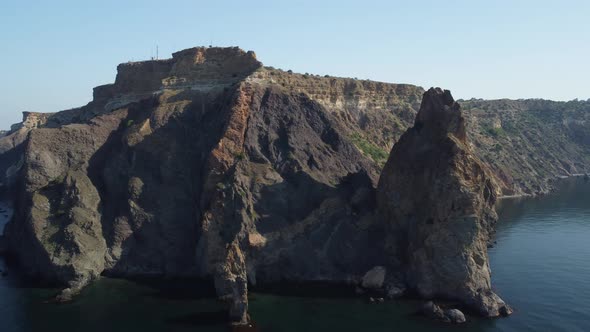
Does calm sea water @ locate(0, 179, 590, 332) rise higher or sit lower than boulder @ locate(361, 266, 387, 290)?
lower

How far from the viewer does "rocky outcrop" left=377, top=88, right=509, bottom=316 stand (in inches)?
2623

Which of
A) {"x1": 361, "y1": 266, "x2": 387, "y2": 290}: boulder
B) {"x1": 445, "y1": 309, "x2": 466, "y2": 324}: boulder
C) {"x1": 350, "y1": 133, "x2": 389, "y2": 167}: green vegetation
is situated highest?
{"x1": 350, "y1": 133, "x2": 389, "y2": 167}: green vegetation

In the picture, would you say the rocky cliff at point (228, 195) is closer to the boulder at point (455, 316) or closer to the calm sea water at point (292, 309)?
the calm sea water at point (292, 309)

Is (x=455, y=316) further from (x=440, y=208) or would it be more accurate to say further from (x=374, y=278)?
(x=440, y=208)

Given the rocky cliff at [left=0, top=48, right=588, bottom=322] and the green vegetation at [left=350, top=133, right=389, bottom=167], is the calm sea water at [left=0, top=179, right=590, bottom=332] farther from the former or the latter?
the green vegetation at [left=350, top=133, right=389, bottom=167]

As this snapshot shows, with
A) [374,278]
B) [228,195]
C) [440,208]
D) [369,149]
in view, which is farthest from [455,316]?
[369,149]

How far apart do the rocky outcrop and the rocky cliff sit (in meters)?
0.26

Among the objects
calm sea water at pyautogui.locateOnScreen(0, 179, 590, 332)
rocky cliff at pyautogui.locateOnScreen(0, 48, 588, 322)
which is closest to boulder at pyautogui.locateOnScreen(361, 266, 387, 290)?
rocky cliff at pyautogui.locateOnScreen(0, 48, 588, 322)

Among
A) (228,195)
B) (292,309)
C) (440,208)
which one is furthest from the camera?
(228,195)

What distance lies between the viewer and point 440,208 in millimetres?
69688

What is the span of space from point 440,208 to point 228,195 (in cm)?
3121

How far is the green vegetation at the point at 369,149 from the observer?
10394cm

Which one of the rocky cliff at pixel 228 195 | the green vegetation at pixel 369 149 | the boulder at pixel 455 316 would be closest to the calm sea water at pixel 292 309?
the boulder at pixel 455 316

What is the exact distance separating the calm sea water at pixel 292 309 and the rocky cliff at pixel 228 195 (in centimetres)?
345
